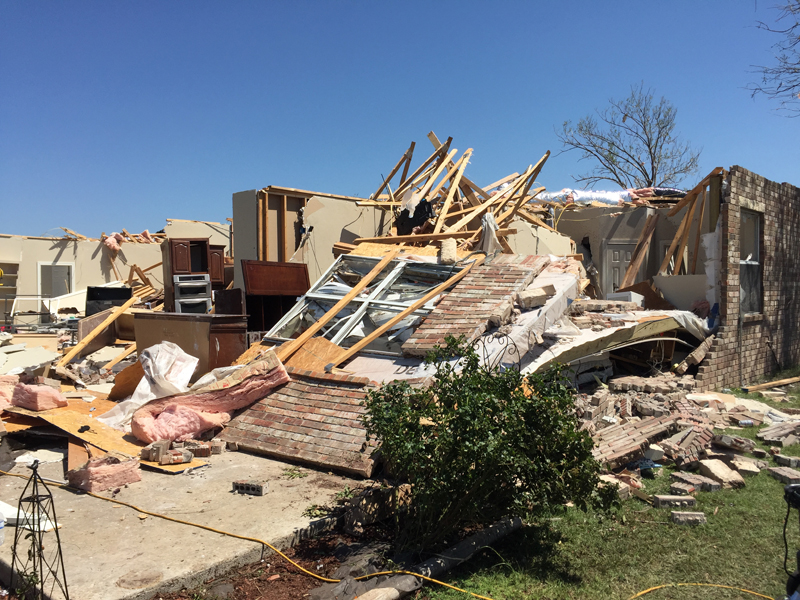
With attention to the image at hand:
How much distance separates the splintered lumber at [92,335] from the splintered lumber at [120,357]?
2.12ft

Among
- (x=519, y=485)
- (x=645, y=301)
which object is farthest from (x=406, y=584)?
(x=645, y=301)

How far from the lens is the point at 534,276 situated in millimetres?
8312

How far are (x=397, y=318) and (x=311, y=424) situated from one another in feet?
6.79

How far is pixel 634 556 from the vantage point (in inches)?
158

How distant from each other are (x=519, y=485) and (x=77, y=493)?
382cm

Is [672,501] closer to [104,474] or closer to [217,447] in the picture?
[217,447]

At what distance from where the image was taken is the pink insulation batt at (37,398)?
7.38 m

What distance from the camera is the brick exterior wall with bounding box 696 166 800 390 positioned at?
10.2 meters

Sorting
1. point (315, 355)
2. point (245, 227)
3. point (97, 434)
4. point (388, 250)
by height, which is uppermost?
point (245, 227)

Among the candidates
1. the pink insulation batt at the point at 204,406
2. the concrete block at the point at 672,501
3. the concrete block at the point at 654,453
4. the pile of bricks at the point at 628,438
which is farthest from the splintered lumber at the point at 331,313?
the concrete block at the point at 672,501

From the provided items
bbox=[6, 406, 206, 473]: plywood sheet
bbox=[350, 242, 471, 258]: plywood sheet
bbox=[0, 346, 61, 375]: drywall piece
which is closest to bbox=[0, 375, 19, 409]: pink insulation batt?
bbox=[6, 406, 206, 473]: plywood sheet

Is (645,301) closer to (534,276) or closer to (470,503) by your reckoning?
(534,276)

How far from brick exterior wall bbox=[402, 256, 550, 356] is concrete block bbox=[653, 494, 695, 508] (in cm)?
263

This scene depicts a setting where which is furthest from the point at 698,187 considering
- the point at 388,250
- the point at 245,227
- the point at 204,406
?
the point at 204,406
